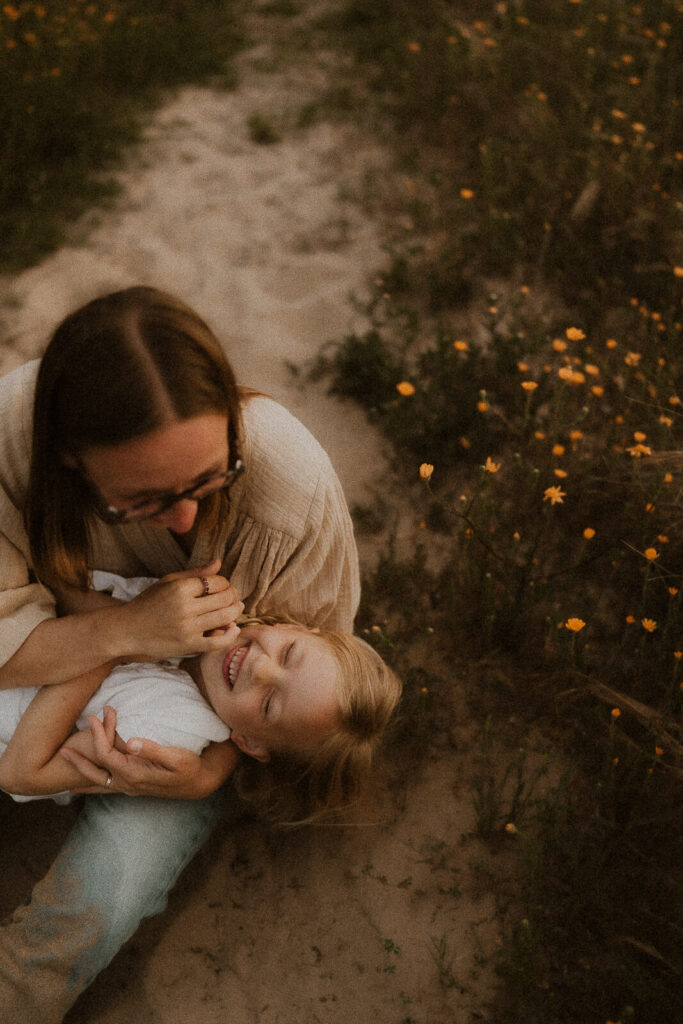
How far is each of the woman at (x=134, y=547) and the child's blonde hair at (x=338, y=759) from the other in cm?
13

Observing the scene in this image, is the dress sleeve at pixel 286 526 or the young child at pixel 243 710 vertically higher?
the dress sleeve at pixel 286 526

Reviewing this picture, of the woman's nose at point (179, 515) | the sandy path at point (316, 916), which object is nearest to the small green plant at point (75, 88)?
the sandy path at point (316, 916)

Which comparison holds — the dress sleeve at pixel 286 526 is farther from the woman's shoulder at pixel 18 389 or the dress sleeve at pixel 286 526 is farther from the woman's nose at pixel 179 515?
the woman's shoulder at pixel 18 389

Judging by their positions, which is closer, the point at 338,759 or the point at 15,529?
the point at 15,529

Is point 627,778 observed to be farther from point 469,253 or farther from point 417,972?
point 469,253

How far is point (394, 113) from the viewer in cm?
488

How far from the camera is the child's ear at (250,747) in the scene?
224 centimetres

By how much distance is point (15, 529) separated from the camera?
2.04m

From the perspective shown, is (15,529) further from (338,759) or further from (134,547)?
(338,759)

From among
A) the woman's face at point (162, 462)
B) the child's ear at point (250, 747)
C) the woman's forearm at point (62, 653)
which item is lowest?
the child's ear at point (250, 747)

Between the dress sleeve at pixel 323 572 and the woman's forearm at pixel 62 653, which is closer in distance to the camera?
the woman's forearm at pixel 62 653

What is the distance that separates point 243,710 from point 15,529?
0.80m

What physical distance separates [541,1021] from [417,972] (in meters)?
0.36

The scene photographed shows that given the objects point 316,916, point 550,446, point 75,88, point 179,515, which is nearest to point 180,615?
point 179,515
